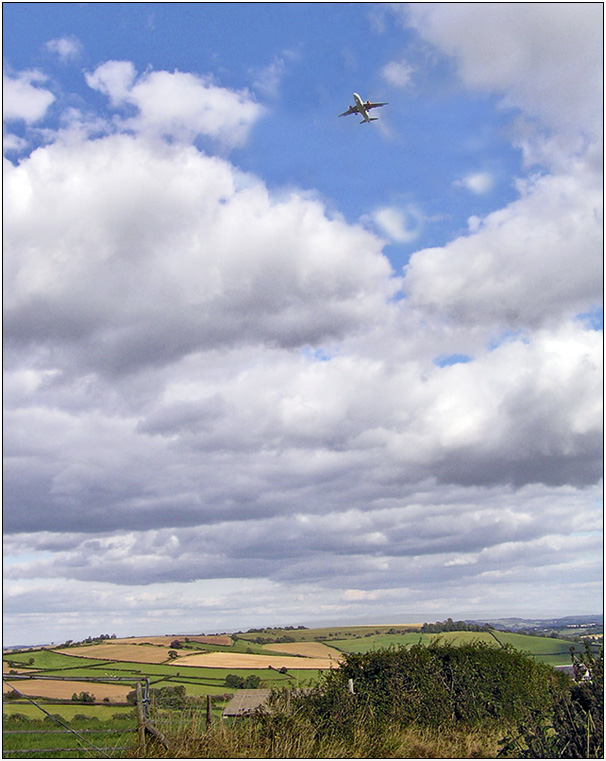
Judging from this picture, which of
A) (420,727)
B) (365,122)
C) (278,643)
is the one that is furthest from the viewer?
(278,643)

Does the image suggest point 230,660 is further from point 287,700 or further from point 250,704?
point 287,700

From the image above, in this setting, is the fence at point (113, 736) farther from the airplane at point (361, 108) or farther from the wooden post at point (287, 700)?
the airplane at point (361, 108)

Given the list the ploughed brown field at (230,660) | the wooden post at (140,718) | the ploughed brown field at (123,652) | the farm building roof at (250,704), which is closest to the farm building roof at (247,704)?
the farm building roof at (250,704)

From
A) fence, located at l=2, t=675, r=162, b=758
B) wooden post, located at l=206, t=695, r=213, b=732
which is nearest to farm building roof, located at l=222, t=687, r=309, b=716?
wooden post, located at l=206, t=695, r=213, b=732

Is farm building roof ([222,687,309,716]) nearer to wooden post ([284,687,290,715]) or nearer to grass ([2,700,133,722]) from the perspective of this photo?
wooden post ([284,687,290,715])

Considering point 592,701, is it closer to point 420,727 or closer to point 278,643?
point 420,727

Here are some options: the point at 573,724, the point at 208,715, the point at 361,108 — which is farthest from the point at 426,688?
the point at 361,108

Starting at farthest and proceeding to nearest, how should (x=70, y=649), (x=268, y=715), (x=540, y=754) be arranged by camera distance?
1. (x=70, y=649)
2. (x=268, y=715)
3. (x=540, y=754)

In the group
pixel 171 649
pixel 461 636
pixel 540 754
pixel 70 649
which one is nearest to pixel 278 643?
pixel 171 649

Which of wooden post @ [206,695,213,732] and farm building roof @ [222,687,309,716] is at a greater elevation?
wooden post @ [206,695,213,732]
